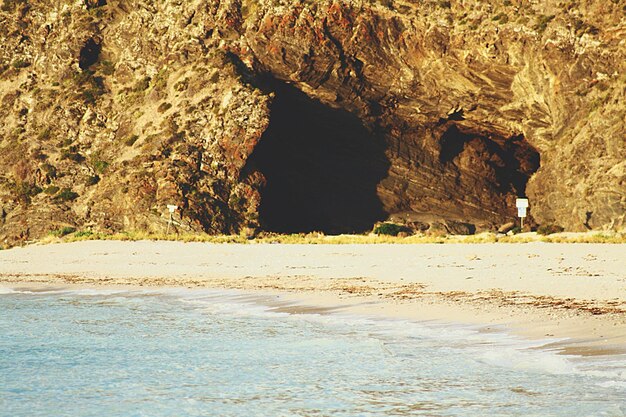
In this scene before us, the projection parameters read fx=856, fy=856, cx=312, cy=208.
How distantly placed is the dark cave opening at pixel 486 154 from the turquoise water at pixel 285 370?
52.1 metres

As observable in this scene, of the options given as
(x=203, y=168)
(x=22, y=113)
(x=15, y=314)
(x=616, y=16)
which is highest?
(x=616, y=16)

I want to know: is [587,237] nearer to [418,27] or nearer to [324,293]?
[324,293]

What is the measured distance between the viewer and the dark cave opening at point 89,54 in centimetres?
7425

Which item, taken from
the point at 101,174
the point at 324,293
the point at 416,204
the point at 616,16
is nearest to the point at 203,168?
the point at 101,174

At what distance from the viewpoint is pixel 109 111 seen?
70.8 meters

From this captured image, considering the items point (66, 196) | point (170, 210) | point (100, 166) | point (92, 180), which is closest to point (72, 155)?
point (100, 166)

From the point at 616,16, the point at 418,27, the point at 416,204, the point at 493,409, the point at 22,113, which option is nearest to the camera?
the point at 493,409

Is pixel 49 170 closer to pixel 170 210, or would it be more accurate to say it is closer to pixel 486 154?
pixel 170 210

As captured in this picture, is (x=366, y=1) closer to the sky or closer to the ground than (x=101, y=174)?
closer to the sky

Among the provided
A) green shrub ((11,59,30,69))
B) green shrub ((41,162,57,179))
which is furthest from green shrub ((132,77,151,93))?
green shrub ((11,59,30,69))

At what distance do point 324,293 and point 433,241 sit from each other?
16.8 m

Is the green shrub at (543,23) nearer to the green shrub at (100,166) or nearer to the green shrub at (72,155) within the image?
the green shrub at (100,166)

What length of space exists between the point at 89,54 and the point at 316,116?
21975 millimetres

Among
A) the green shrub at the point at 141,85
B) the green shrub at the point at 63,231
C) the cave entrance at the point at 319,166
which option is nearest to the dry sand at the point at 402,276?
the green shrub at the point at 63,231
